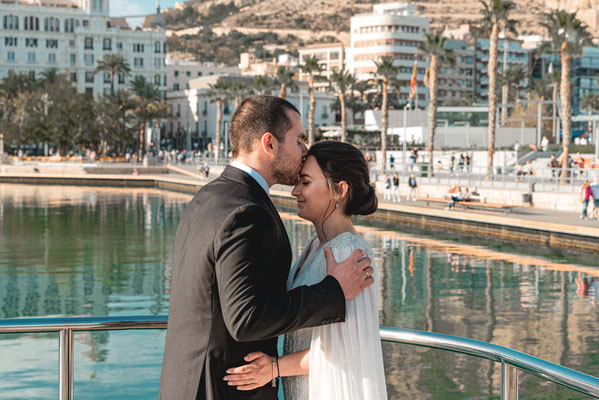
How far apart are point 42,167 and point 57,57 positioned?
157 ft

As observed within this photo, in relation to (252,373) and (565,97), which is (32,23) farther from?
(252,373)

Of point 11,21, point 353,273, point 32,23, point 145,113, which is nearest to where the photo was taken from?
point 353,273

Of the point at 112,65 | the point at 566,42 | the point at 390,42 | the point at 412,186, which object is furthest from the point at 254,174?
the point at 390,42

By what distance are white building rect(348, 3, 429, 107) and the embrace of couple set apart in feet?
436

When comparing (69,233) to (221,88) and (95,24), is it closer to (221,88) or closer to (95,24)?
(221,88)

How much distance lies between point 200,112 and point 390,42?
38.3 m

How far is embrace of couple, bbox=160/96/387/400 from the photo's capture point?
262 cm

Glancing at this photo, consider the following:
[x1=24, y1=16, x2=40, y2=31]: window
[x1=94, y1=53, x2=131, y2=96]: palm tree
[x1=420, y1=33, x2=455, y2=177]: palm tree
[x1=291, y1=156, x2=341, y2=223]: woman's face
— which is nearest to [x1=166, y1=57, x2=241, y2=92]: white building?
[x1=24, y1=16, x2=40, y2=31]: window

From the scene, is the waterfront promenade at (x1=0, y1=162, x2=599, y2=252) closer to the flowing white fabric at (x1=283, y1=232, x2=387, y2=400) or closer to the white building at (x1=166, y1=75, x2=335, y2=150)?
the flowing white fabric at (x1=283, y1=232, x2=387, y2=400)

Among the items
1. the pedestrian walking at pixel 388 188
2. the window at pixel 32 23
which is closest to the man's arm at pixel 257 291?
the pedestrian walking at pixel 388 188

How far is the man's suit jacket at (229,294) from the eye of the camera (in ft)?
8.53

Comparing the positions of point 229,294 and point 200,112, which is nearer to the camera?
point 229,294

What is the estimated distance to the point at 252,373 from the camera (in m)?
2.76

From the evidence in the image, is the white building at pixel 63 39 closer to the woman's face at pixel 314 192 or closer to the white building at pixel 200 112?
the white building at pixel 200 112
